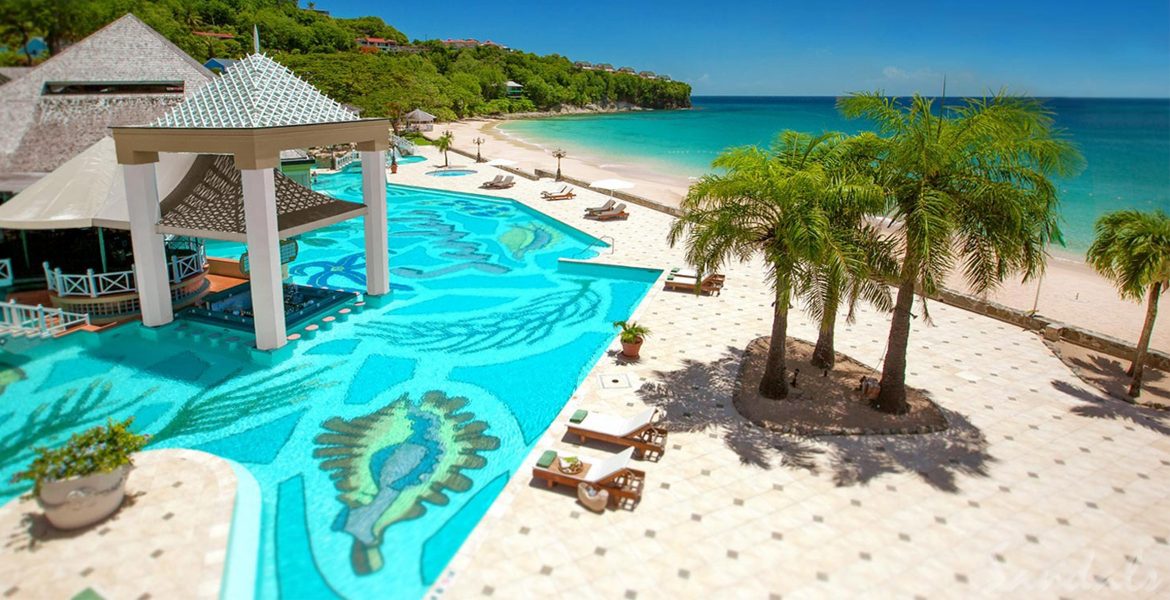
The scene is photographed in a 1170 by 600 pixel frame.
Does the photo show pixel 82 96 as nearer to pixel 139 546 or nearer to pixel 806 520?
pixel 139 546

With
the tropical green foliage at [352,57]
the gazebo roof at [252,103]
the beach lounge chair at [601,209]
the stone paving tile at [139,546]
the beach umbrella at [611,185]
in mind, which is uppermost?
the tropical green foliage at [352,57]

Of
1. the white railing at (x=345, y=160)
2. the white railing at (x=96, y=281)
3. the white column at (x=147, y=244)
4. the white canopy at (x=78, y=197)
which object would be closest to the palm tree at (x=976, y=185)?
the white column at (x=147, y=244)

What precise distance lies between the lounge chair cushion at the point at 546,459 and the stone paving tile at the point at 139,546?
422 cm

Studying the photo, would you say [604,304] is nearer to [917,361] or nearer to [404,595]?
[917,361]

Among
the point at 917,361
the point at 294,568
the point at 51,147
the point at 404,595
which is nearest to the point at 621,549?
the point at 404,595

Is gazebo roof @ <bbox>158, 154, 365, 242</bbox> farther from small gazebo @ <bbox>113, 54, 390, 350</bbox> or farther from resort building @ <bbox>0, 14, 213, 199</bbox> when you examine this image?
resort building @ <bbox>0, 14, 213, 199</bbox>

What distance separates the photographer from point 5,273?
17.5 m

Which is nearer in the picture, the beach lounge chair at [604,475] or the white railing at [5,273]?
the beach lounge chair at [604,475]

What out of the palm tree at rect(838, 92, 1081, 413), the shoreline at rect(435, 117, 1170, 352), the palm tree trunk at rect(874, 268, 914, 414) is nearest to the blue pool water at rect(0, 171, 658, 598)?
the palm tree trunk at rect(874, 268, 914, 414)

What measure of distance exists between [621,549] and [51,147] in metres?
19.6

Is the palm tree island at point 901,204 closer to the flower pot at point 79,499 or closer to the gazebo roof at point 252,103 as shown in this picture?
the gazebo roof at point 252,103

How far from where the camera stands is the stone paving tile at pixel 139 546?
7.46 metres

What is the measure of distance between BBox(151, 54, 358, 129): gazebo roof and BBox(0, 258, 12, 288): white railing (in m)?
7.00

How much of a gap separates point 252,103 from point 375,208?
4344 mm
